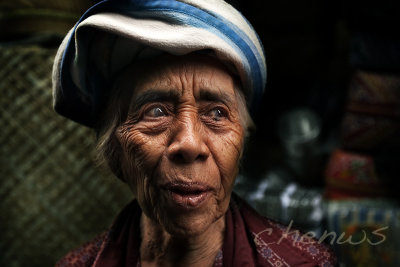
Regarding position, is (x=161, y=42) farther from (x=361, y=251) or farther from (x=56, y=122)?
(x=361, y=251)

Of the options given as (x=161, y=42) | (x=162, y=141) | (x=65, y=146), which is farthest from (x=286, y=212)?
(x=161, y=42)

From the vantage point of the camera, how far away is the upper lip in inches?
40.7

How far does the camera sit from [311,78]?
9.98 feet

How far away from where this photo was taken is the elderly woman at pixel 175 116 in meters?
1.04

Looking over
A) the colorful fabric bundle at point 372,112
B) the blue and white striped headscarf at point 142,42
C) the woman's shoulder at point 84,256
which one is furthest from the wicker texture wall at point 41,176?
the colorful fabric bundle at point 372,112

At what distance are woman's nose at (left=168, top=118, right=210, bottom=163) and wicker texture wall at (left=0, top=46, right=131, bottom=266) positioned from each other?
1.00 metres

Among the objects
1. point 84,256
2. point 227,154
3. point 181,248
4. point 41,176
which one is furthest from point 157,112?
point 41,176

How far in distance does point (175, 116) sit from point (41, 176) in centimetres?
121

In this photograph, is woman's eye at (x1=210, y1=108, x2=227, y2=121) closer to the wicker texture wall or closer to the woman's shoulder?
the woman's shoulder

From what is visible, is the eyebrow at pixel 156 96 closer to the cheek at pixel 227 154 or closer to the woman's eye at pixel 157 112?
the woman's eye at pixel 157 112

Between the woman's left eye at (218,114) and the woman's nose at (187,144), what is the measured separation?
0.07 metres

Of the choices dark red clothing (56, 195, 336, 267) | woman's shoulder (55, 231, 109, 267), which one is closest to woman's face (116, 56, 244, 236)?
dark red clothing (56, 195, 336, 267)

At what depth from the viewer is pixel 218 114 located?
114cm

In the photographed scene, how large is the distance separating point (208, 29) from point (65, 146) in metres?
1.22
